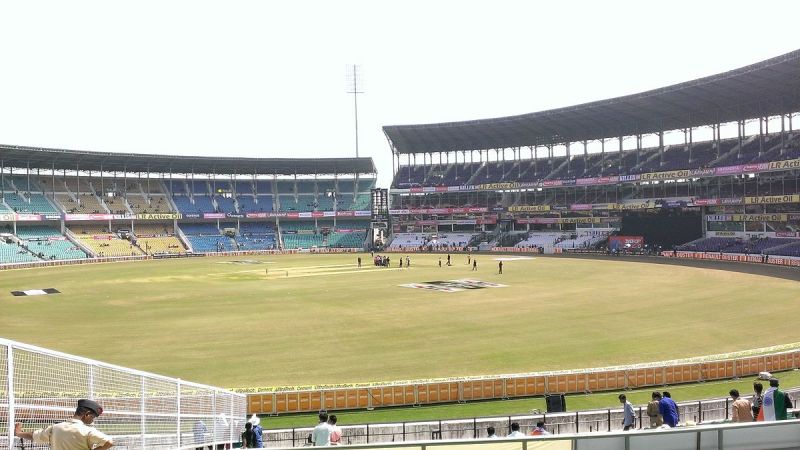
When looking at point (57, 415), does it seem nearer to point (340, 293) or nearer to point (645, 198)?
point (340, 293)

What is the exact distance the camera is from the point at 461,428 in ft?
48.2

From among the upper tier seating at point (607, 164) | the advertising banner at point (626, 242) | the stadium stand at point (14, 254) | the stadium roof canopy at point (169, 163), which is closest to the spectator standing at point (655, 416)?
the upper tier seating at point (607, 164)

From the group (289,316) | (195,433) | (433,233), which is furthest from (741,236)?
(195,433)

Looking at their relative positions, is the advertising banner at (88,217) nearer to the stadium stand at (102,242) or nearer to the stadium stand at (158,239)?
the stadium stand at (102,242)

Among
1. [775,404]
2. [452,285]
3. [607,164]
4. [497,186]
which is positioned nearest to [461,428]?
[775,404]

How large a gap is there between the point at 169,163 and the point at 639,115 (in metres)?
75.7

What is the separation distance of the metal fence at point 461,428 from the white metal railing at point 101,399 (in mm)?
3333

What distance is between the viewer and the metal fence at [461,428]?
1455 cm

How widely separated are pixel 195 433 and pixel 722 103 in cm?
7784

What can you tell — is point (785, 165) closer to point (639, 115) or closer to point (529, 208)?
point (639, 115)

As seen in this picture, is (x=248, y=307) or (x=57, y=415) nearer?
(x=57, y=415)

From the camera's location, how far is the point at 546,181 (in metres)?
95.9

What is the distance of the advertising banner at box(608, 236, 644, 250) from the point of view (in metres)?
80.1

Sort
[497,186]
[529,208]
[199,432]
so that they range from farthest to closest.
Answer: [497,186] < [529,208] < [199,432]
